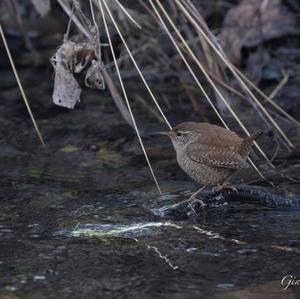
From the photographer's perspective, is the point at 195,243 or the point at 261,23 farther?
the point at 261,23

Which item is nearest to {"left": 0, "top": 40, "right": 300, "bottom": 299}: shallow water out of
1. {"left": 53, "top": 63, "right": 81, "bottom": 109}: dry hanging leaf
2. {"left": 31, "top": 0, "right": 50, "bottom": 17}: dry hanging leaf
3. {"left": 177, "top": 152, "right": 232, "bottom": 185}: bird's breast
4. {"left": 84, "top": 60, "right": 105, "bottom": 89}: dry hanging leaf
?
{"left": 177, "top": 152, "right": 232, "bottom": 185}: bird's breast

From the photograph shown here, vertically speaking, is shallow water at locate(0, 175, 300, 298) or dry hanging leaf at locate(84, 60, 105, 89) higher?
dry hanging leaf at locate(84, 60, 105, 89)

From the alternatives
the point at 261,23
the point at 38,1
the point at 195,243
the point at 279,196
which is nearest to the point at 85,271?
the point at 195,243

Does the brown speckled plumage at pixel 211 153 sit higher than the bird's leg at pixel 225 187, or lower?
higher

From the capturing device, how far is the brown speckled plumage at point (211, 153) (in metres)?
4.84

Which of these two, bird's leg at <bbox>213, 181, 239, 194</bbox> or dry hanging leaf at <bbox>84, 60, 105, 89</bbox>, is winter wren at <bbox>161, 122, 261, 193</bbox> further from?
dry hanging leaf at <bbox>84, 60, 105, 89</bbox>

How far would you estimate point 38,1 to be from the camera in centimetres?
536

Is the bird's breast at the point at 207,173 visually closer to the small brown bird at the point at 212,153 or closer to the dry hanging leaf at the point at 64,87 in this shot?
the small brown bird at the point at 212,153

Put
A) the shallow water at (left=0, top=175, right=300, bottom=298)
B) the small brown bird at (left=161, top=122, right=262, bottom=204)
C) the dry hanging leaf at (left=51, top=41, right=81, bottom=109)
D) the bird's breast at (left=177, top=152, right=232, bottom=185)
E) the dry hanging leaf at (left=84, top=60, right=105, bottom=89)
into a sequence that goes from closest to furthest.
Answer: the shallow water at (left=0, top=175, right=300, bottom=298)
the dry hanging leaf at (left=84, top=60, right=105, bottom=89)
the dry hanging leaf at (left=51, top=41, right=81, bottom=109)
the small brown bird at (left=161, top=122, right=262, bottom=204)
the bird's breast at (left=177, top=152, right=232, bottom=185)

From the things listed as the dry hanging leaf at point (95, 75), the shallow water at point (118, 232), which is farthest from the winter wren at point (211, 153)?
the dry hanging leaf at point (95, 75)

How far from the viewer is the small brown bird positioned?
191 inches

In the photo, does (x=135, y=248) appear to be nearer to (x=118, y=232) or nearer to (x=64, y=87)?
(x=118, y=232)

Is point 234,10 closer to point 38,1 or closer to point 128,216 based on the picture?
point 38,1

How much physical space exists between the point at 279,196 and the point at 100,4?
1.44 m
